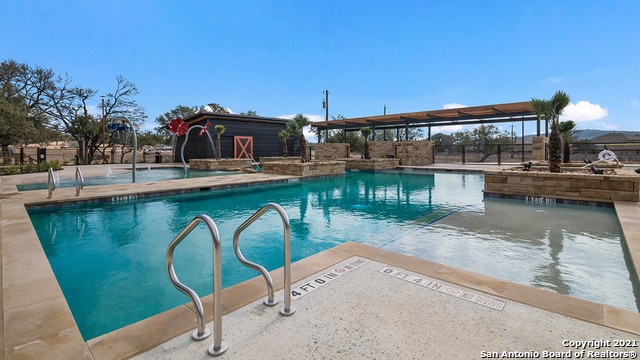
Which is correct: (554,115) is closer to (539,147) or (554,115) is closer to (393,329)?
(539,147)

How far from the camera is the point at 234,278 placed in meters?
3.42

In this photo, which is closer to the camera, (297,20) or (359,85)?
(297,20)

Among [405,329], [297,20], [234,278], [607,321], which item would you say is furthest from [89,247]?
[297,20]

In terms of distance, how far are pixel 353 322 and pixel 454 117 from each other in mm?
17889

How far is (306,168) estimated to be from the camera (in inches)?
503

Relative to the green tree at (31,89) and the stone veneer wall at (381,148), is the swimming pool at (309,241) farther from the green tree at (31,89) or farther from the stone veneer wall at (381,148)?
the green tree at (31,89)

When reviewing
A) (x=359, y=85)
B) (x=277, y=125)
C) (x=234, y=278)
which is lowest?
(x=234, y=278)

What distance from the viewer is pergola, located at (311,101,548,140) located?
14.8 meters

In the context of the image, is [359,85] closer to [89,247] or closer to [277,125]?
[277,125]

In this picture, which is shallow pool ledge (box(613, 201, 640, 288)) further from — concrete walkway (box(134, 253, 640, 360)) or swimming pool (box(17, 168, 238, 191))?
swimming pool (box(17, 168, 238, 191))

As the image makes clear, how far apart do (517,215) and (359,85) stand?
25582 mm

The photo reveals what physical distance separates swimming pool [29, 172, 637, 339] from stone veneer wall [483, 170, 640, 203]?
16.7 inches

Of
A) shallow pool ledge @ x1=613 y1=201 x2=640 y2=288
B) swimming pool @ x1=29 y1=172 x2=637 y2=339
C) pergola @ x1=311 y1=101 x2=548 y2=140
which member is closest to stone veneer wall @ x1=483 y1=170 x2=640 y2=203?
shallow pool ledge @ x1=613 y1=201 x2=640 y2=288

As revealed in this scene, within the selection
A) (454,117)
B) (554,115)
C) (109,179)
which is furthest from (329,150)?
(554,115)
